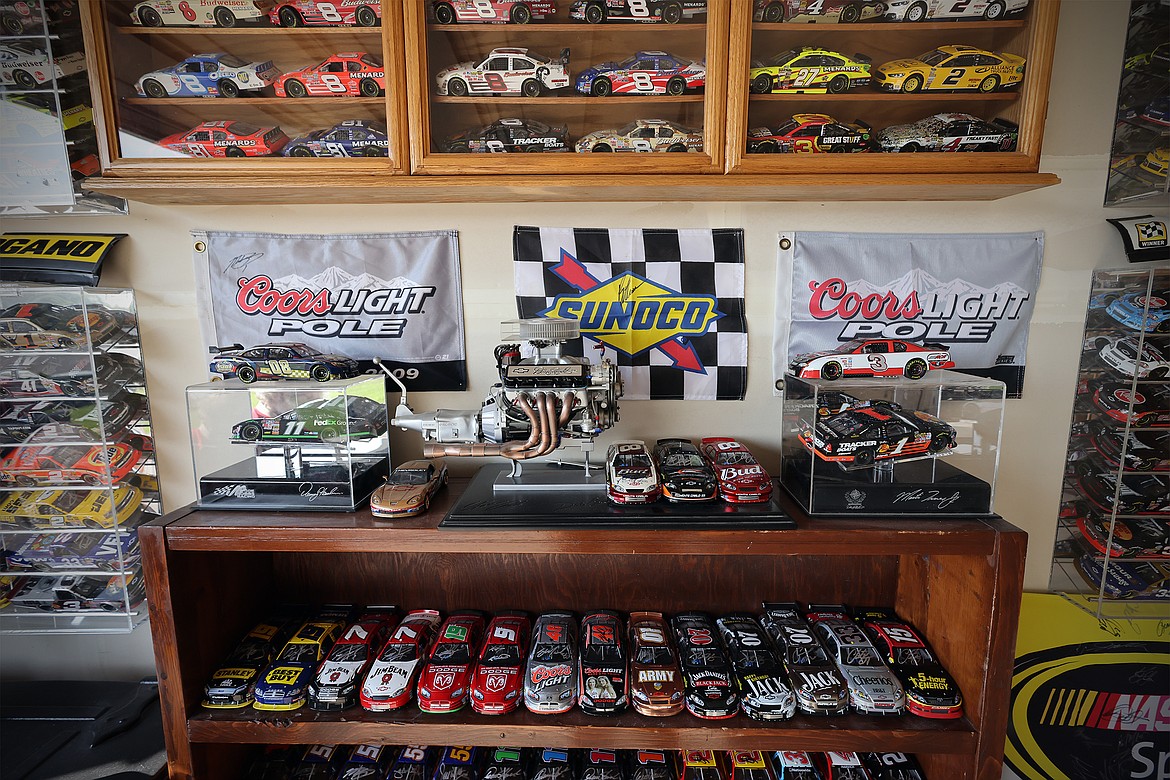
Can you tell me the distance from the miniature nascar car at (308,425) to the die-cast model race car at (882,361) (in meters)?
1.23

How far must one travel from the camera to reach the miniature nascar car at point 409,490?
1363 mm

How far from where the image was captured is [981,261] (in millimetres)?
1640

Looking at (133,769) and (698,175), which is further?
(133,769)

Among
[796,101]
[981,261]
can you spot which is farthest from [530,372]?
[981,261]

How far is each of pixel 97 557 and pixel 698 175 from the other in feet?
6.78

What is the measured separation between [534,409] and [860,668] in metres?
1.04

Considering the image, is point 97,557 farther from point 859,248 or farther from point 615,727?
point 859,248

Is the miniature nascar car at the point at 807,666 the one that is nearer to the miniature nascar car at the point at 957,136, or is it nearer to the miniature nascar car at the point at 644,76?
the miniature nascar car at the point at 957,136

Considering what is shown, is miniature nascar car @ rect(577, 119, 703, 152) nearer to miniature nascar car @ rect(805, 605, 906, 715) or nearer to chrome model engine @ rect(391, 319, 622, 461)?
chrome model engine @ rect(391, 319, 622, 461)

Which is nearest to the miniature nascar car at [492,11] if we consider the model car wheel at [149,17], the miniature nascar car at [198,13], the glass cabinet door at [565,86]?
the glass cabinet door at [565,86]

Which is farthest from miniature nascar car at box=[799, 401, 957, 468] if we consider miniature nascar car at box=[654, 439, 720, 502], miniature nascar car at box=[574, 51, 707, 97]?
miniature nascar car at box=[574, 51, 707, 97]

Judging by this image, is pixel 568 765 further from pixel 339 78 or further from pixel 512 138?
pixel 339 78

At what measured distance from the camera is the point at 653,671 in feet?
4.55

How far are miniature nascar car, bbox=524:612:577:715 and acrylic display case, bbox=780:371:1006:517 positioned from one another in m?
0.72
